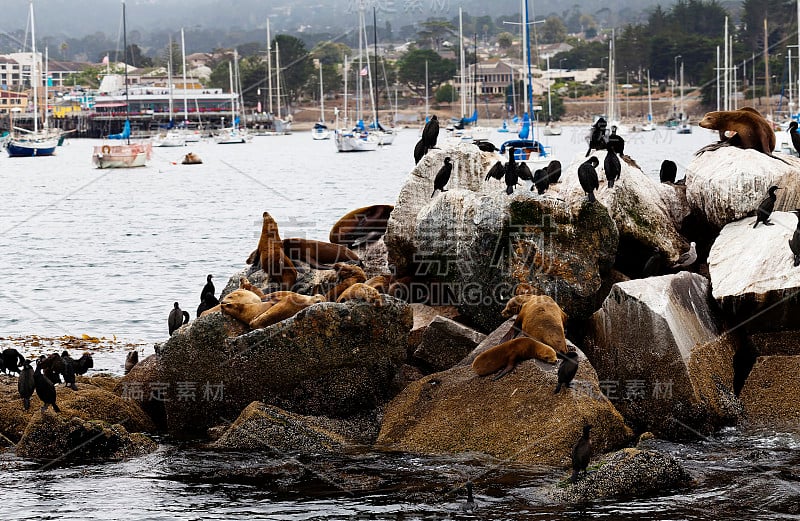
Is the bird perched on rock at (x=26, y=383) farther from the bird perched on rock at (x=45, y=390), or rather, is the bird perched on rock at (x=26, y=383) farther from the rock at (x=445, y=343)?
the rock at (x=445, y=343)

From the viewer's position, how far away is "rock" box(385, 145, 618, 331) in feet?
51.0

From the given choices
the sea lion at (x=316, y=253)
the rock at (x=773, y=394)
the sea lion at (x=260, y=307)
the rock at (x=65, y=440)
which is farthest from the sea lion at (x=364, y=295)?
the rock at (x=773, y=394)

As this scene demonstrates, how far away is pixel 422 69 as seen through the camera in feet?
557

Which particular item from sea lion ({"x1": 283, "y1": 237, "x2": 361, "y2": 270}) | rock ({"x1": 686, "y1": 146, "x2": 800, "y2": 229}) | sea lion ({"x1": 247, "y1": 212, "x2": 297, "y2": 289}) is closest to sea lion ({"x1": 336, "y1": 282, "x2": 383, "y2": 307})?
sea lion ({"x1": 247, "y1": 212, "x2": 297, "y2": 289})

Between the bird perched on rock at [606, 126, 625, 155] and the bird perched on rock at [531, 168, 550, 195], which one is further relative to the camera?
the bird perched on rock at [531, 168, 550, 195]

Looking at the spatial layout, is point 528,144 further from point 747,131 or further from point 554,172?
point 747,131

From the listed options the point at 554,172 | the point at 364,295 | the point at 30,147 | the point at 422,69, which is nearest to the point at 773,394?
the point at 364,295

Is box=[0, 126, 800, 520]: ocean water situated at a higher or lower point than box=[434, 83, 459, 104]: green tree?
lower

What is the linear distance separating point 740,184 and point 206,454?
8752 mm

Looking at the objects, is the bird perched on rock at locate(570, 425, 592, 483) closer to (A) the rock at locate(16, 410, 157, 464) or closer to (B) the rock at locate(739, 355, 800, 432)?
(B) the rock at locate(739, 355, 800, 432)

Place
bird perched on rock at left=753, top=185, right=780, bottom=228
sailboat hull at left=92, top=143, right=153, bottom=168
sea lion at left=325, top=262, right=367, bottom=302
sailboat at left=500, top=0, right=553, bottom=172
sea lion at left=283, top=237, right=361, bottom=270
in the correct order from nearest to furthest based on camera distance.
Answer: sea lion at left=325, top=262, right=367, bottom=302, bird perched on rock at left=753, top=185, right=780, bottom=228, sea lion at left=283, top=237, right=361, bottom=270, sailboat at left=500, top=0, right=553, bottom=172, sailboat hull at left=92, top=143, right=153, bottom=168

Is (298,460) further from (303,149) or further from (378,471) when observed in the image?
(303,149)

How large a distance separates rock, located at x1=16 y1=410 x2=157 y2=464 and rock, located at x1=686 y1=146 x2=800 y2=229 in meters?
9.45

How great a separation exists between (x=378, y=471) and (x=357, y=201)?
138 ft
